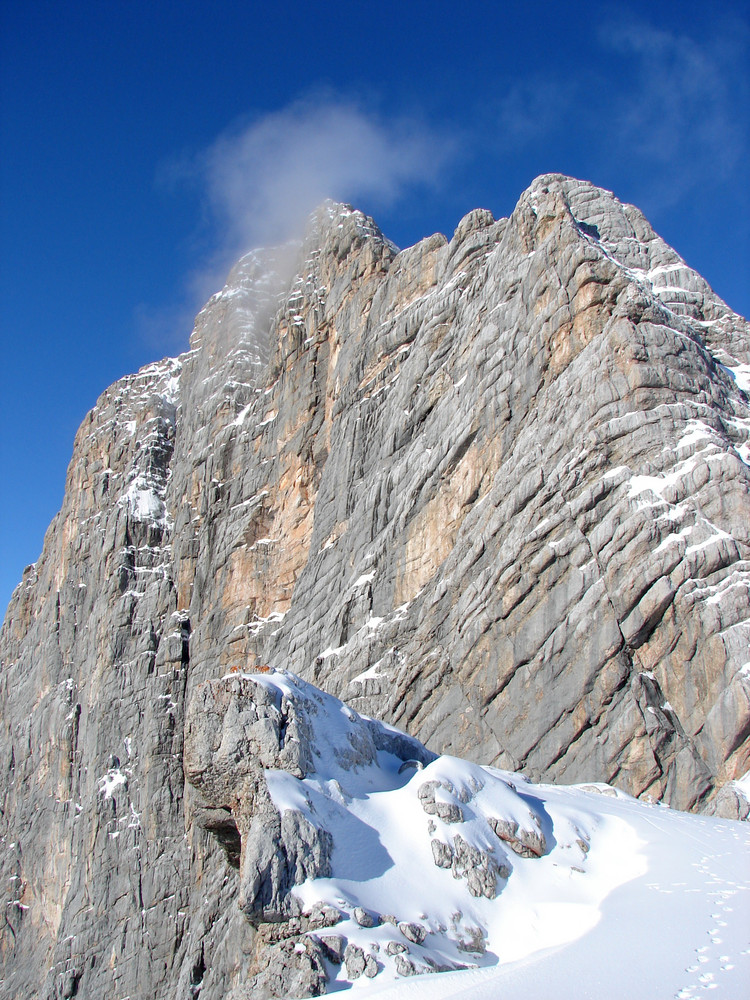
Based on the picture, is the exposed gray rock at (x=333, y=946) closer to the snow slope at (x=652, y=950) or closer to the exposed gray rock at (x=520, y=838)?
the snow slope at (x=652, y=950)

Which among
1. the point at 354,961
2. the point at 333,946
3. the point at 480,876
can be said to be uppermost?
the point at 480,876

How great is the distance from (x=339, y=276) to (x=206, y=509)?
20838 mm

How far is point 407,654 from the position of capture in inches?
1243

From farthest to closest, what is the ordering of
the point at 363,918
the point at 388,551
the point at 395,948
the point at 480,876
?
the point at 388,551, the point at 480,876, the point at 363,918, the point at 395,948

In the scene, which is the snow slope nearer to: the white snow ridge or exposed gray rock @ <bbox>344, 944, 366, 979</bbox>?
the white snow ridge

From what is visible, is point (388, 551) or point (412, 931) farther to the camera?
point (388, 551)

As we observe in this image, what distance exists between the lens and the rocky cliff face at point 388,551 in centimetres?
2322

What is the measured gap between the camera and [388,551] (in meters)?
36.8

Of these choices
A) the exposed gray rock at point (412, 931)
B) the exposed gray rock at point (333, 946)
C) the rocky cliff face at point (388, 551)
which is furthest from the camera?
the rocky cliff face at point (388, 551)

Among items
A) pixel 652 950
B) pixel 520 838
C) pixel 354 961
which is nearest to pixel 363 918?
pixel 354 961

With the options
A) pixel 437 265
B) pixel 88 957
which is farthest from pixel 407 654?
pixel 88 957

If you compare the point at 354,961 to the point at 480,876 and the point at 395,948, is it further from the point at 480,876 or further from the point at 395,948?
the point at 480,876

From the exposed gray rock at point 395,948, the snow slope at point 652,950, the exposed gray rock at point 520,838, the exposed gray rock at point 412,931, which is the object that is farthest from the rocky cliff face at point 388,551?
the exposed gray rock at point 520,838

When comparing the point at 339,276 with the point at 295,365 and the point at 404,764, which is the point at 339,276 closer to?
the point at 295,365
